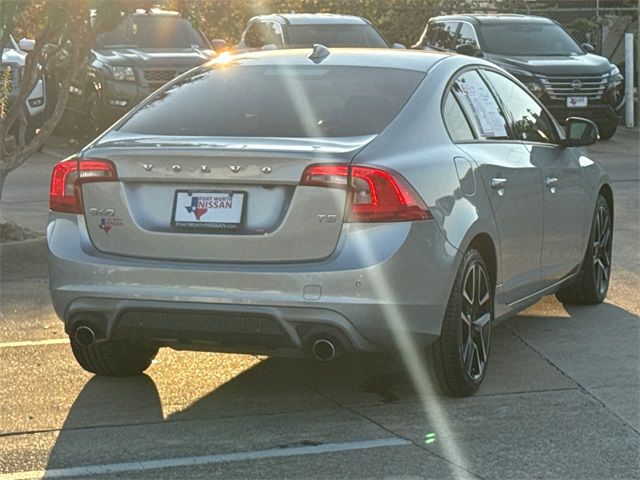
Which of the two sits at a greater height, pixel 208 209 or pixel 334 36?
pixel 208 209

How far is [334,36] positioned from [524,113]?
1331 centimetres

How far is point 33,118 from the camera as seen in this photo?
19.6 metres

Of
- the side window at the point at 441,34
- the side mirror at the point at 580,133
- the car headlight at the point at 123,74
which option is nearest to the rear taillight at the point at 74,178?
the side mirror at the point at 580,133

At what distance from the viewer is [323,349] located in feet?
21.6

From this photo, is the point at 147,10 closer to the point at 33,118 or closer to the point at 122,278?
the point at 122,278

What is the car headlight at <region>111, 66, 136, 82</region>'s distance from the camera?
20625 mm

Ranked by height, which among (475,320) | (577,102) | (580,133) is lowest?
(577,102)

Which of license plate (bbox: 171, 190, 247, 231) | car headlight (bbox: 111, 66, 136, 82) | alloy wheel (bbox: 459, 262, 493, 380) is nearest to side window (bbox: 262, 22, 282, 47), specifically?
car headlight (bbox: 111, 66, 136, 82)

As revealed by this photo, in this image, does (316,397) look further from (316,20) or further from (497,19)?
(497,19)

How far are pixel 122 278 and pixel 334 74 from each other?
62.6 inches

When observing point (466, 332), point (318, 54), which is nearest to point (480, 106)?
point (318, 54)

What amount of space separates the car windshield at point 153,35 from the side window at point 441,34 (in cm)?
407

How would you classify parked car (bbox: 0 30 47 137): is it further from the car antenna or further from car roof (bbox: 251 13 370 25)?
the car antenna

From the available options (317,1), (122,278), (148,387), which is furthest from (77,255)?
(317,1)
